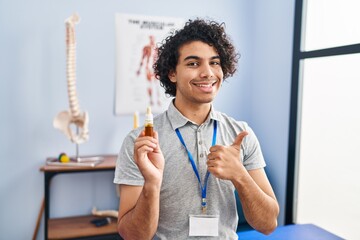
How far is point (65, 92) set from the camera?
256cm

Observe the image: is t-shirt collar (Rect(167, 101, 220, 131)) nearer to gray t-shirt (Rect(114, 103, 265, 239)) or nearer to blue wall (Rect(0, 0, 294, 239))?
gray t-shirt (Rect(114, 103, 265, 239))

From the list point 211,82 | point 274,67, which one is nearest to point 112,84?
point 274,67

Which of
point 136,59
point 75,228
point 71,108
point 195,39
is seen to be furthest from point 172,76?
point 75,228

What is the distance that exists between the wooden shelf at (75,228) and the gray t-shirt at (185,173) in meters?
1.25

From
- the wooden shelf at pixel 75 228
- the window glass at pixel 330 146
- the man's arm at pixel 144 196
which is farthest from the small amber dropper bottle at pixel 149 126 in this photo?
the window glass at pixel 330 146

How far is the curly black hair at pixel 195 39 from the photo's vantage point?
1.34 metres

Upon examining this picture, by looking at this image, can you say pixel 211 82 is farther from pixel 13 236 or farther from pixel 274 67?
pixel 13 236

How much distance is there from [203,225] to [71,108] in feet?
4.93

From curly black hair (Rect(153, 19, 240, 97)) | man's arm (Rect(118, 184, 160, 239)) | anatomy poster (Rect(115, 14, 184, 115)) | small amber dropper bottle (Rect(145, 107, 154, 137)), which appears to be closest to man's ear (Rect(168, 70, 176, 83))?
curly black hair (Rect(153, 19, 240, 97))

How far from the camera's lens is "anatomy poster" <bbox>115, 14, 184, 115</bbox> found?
2678mm

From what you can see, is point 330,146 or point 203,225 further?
point 330,146

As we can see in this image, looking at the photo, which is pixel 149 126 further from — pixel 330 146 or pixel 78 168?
pixel 330 146

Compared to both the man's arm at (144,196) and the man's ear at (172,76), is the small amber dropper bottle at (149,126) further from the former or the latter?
the man's ear at (172,76)

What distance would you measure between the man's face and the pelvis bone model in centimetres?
121
